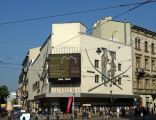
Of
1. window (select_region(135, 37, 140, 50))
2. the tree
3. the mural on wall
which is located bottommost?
the tree

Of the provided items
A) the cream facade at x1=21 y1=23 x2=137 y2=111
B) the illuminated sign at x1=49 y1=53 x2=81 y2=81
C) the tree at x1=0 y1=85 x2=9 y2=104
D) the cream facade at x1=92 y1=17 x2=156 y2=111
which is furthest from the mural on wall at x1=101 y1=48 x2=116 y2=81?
the tree at x1=0 y1=85 x2=9 y2=104

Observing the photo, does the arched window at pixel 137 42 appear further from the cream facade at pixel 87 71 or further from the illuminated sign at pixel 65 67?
the illuminated sign at pixel 65 67

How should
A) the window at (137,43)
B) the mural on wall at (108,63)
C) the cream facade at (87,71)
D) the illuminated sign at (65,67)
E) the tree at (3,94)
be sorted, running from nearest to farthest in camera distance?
the illuminated sign at (65,67) → the cream facade at (87,71) → the mural on wall at (108,63) → the window at (137,43) → the tree at (3,94)

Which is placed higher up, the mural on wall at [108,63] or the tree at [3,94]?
the mural on wall at [108,63]

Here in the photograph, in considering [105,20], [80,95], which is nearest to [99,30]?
[105,20]

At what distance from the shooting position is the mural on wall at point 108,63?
216ft

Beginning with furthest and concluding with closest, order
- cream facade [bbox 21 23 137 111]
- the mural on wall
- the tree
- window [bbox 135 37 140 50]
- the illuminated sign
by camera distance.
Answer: the tree < window [bbox 135 37 140 50] < the mural on wall < cream facade [bbox 21 23 137 111] < the illuminated sign

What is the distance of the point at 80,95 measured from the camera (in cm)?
6031

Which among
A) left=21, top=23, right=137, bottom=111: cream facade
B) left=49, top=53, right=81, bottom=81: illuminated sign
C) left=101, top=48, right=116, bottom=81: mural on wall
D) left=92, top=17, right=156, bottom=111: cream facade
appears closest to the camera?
left=49, top=53, right=81, bottom=81: illuminated sign

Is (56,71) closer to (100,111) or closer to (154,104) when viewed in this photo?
(100,111)

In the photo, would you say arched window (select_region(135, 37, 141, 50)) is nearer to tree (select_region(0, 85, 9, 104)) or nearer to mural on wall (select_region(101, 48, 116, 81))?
mural on wall (select_region(101, 48, 116, 81))

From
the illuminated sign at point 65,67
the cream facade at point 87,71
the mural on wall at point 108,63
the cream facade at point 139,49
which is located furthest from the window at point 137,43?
the illuminated sign at point 65,67

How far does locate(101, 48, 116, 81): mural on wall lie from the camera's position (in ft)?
216

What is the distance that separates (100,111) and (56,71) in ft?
30.8
